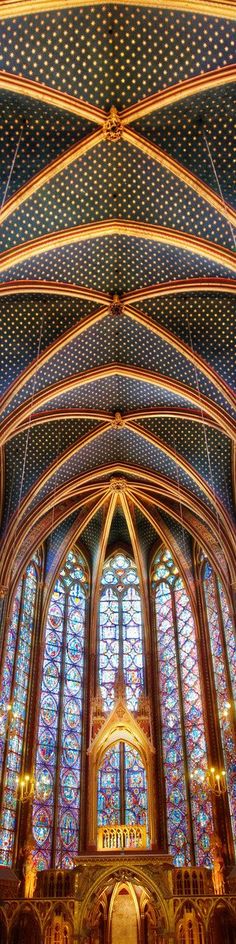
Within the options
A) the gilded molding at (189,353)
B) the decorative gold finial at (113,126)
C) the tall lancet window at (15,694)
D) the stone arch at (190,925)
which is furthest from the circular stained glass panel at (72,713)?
the decorative gold finial at (113,126)

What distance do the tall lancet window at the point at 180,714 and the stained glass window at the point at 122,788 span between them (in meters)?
0.70

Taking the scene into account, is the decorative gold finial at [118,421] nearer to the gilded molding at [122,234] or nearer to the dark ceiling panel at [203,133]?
the gilded molding at [122,234]

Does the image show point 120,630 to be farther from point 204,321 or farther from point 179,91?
point 179,91

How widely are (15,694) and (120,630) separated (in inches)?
175

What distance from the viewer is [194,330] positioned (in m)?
17.7

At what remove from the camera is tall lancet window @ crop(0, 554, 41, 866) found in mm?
18703

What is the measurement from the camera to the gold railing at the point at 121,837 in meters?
17.7

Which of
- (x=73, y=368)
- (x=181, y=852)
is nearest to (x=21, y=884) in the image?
(x=181, y=852)

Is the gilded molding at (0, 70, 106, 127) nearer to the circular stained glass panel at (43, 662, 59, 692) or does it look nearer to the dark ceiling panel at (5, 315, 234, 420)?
the dark ceiling panel at (5, 315, 234, 420)

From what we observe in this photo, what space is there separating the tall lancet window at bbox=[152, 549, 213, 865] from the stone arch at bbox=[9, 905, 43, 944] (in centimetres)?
411

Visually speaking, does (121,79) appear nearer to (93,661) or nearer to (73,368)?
(73,368)

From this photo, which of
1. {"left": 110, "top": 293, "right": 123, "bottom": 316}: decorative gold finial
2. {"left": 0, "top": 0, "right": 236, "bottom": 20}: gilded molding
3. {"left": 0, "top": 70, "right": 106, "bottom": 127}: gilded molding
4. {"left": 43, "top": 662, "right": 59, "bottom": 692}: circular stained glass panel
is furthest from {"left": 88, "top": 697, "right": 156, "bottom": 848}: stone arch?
{"left": 0, "top": 0, "right": 236, "bottom": 20}: gilded molding

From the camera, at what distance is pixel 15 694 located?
20.4m

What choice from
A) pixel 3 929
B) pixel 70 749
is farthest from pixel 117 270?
pixel 3 929
